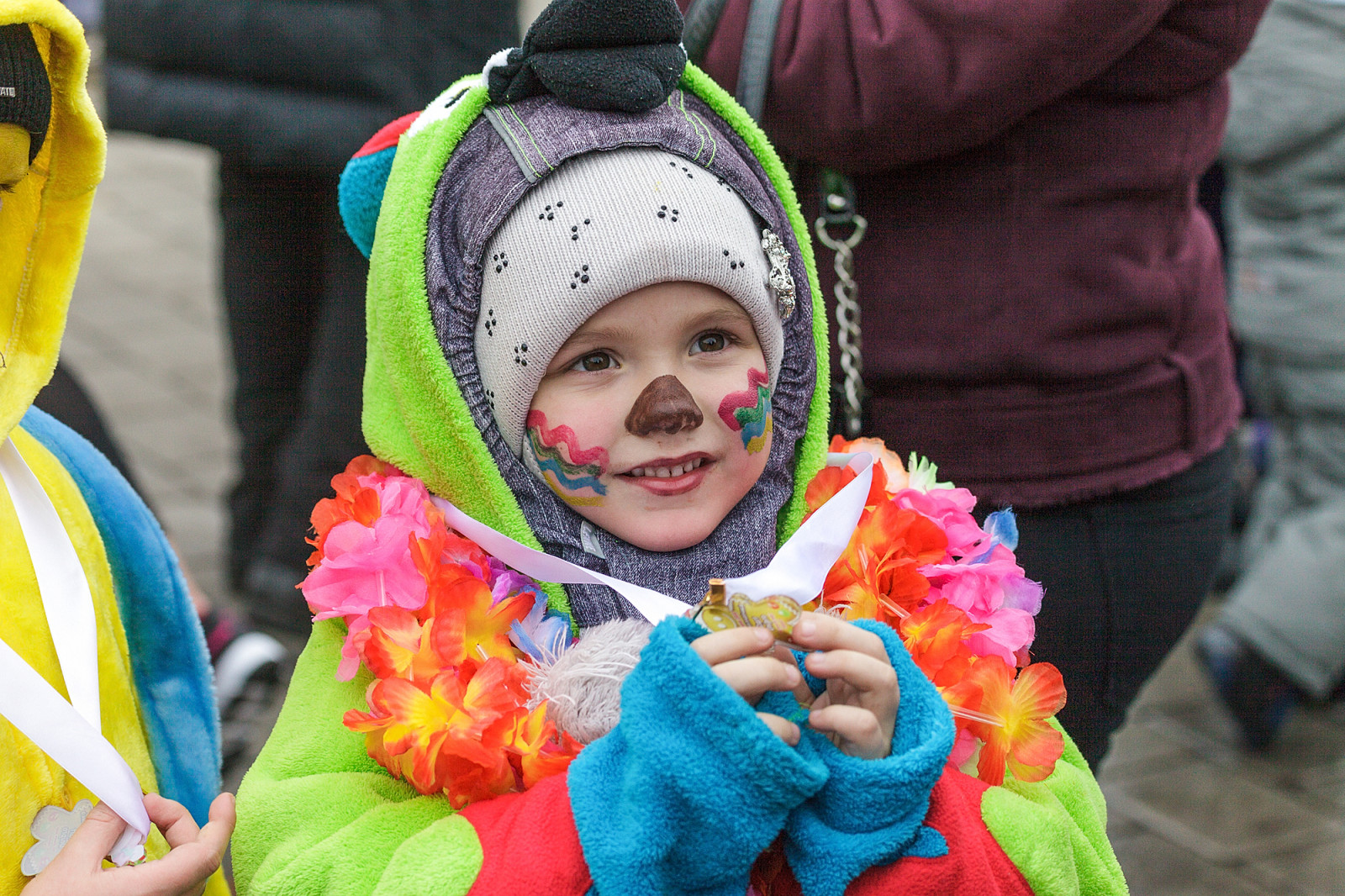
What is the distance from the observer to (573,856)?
1.29 meters

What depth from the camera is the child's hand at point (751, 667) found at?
4.13 ft

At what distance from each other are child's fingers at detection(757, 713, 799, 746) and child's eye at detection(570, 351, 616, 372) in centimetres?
44

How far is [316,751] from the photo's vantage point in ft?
4.78

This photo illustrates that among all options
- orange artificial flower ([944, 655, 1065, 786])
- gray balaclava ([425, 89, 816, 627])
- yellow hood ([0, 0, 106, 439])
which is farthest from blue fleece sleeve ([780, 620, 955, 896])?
yellow hood ([0, 0, 106, 439])

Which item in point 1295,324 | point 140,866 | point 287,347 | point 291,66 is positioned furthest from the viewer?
point 287,347

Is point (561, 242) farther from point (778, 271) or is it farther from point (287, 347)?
point (287, 347)

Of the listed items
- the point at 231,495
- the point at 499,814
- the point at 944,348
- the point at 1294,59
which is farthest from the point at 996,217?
the point at 231,495

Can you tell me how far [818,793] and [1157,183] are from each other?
3.38 feet

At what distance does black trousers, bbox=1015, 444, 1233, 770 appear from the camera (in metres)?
1.86

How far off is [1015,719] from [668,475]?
1.51 ft

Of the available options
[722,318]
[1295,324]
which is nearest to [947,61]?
[722,318]

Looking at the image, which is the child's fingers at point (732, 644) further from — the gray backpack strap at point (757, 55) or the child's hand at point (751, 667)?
the gray backpack strap at point (757, 55)

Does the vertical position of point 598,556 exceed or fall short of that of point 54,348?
it falls short

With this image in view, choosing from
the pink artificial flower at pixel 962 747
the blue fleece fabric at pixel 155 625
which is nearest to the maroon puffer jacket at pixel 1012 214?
the pink artificial flower at pixel 962 747
